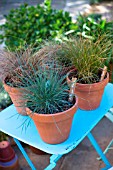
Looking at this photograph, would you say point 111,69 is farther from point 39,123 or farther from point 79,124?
point 39,123

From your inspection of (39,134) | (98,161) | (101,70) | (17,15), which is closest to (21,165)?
(98,161)

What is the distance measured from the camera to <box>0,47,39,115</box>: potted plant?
1375 millimetres

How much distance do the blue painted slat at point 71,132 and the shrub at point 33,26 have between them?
4.25 ft

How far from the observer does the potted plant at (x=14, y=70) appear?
1.37 m

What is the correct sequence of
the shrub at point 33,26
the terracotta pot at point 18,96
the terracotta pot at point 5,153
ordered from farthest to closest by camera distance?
the shrub at point 33,26
the terracotta pot at point 5,153
the terracotta pot at point 18,96

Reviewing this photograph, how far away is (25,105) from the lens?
1267 millimetres

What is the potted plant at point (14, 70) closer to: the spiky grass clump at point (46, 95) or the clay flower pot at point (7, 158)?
the spiky grass clump at point (46, 95)

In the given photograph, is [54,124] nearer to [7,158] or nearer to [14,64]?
[14,64]

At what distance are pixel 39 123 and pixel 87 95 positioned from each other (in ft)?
1.04

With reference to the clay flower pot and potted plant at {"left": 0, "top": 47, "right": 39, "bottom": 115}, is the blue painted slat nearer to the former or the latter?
potted plant at {"left": 0, "top": 47, "right": 39, "bottom": 115}

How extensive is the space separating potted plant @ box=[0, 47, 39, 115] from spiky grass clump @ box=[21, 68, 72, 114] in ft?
0.36

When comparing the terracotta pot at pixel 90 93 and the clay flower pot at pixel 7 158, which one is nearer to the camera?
the terracotta pot at pixel 90 93

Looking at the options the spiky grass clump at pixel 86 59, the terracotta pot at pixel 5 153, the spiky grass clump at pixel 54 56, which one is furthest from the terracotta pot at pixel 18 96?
the terracotta pot at pixel 5 153

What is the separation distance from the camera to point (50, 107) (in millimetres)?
1225
